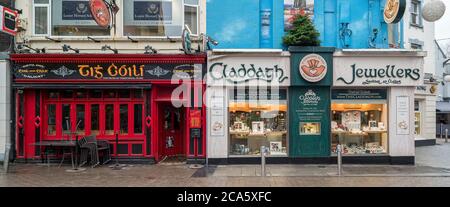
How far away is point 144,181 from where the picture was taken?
9656mm

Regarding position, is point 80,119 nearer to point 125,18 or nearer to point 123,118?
point 123,118

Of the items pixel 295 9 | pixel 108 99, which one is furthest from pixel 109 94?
pixel 295 9

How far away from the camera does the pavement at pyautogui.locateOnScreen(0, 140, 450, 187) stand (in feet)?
30.5

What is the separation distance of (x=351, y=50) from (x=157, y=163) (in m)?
8.49

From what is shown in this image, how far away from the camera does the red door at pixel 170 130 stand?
13664 mm

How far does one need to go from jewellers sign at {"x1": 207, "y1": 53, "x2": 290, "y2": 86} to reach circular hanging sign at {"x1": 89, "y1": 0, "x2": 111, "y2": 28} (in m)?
3.97

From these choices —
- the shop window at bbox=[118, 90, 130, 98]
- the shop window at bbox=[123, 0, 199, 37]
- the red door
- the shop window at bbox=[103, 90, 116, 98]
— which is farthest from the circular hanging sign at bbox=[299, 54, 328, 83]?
the shop window at bbox=[103, 90, 116, 98]

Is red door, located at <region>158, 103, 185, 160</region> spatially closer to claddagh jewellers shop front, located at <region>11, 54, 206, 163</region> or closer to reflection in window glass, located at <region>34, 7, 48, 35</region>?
claddagh jewellers shop front, located at <region>11, 54, 206, 163</region>

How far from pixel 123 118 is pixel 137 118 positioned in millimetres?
554

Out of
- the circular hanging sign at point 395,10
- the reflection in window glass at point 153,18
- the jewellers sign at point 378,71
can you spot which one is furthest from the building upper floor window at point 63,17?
the circular hanging sign at point 395,10

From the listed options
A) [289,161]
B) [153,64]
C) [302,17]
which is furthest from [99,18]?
[289,161]

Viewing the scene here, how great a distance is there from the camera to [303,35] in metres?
12.3

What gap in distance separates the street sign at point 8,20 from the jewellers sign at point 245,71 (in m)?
6.99

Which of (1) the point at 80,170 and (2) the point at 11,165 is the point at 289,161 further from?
(2) the point at 11,165
